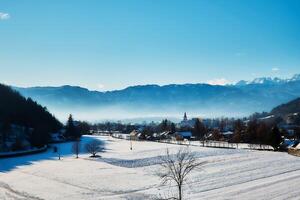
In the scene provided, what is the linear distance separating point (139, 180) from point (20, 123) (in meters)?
85.0

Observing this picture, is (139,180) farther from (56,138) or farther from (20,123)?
(56,138)

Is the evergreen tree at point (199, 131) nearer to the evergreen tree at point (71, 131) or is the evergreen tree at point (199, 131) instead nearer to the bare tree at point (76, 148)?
the evergreen tree at point (71, 131)

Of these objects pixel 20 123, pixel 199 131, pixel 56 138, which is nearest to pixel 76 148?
pixel 20 123

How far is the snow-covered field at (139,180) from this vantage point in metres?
40.3

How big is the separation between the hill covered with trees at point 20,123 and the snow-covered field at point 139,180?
1332 inches

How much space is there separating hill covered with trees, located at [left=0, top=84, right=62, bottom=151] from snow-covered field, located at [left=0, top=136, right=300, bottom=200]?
111ft

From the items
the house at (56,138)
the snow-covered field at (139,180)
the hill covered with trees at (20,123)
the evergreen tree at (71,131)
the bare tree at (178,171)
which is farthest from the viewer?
the evergreen tree at (71,131)

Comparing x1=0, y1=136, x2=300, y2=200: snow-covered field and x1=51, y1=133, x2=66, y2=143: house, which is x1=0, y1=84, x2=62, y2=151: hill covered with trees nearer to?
x1=51, y1=133, x2=66, y2=143: house

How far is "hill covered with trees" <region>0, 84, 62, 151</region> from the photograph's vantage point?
103 meters

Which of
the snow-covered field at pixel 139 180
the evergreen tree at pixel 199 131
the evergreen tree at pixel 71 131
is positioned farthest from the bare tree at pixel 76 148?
the evergreen tree at pixel 199 131

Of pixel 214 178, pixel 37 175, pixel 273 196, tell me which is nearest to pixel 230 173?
pixel 214 178

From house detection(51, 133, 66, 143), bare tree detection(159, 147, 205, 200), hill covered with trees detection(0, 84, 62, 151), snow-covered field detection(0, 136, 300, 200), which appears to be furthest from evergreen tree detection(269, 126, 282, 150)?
house detection(51, 133, 66, 143)

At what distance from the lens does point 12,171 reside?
198ft

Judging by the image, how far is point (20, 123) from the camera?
124 m
